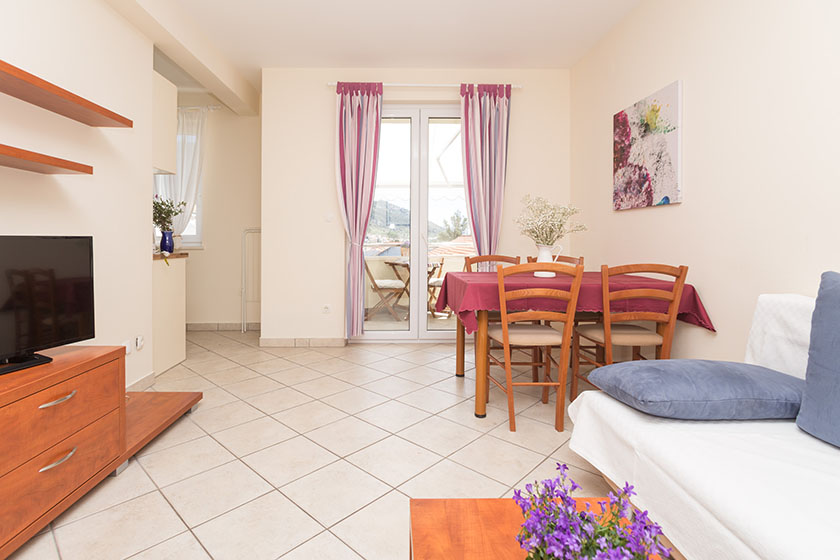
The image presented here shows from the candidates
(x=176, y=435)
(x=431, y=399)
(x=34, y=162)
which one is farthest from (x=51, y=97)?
(x=431, y=399)

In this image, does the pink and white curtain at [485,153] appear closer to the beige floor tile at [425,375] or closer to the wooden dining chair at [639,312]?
the beige floor tile at [425,375]

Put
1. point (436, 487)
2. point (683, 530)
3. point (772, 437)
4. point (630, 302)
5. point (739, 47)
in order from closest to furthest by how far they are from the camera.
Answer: point (683, 530) < point (772, 437) < point (436, 487) < point (739, 47) < point (630, 302)

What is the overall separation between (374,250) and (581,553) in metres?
3.92

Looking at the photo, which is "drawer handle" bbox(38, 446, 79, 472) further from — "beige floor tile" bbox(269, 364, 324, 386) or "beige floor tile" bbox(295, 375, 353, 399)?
"beige floor tile" bbox(269, 364, 324, 386)

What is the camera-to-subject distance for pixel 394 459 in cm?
198

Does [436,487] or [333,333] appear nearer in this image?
[436,487]

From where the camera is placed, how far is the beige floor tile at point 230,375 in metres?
3.12

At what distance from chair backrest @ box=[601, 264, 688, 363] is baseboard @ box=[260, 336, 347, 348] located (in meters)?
2.76

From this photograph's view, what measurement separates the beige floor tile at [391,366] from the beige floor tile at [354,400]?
0.52m

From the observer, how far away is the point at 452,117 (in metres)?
4.31

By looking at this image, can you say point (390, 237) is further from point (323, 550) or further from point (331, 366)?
point (323, 550)

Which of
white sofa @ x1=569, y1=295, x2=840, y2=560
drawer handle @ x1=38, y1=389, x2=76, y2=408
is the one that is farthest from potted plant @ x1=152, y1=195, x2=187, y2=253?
white sofa @ x1=569, y1=295, x2=840, y2=560

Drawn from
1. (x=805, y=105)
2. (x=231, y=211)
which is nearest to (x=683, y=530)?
(x=805, y=105)

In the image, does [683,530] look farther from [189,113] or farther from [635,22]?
[189,113]
